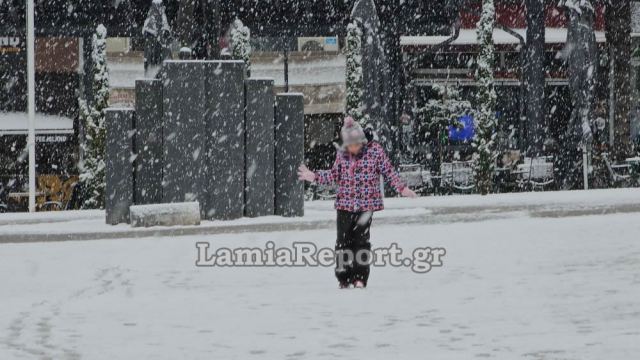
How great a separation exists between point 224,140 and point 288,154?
102 centimetres

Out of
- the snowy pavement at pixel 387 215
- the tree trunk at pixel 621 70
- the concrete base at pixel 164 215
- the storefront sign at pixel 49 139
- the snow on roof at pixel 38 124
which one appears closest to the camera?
the snowy pavement at pixel 387 215

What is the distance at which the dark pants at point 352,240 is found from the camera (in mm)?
11867

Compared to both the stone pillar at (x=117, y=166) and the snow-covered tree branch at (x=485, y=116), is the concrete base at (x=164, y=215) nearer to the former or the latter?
the stone pillar at (x=117, y=166)

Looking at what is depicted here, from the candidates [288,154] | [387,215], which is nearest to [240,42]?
[288,154]

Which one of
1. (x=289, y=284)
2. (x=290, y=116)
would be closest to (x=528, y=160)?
(x=290, y=116)

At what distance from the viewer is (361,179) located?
11.9 meters

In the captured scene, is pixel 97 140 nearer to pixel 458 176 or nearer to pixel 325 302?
pixel 458 176

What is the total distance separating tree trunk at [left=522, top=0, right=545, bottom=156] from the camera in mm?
31719

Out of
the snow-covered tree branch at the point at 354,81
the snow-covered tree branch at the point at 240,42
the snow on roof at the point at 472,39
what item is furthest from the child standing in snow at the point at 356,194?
the snow on roof at the point at 472,39

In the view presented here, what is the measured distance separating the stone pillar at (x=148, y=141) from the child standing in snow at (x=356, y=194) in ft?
24.9

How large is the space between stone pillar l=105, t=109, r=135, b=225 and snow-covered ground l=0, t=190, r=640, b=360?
197 centimetres

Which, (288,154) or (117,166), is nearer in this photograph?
(117,166)

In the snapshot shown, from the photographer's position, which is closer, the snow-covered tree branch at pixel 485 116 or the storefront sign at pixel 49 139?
the snow-covered tree branch at pixel 485 116

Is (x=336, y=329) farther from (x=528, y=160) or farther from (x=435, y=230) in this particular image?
(x=528, y=160)
